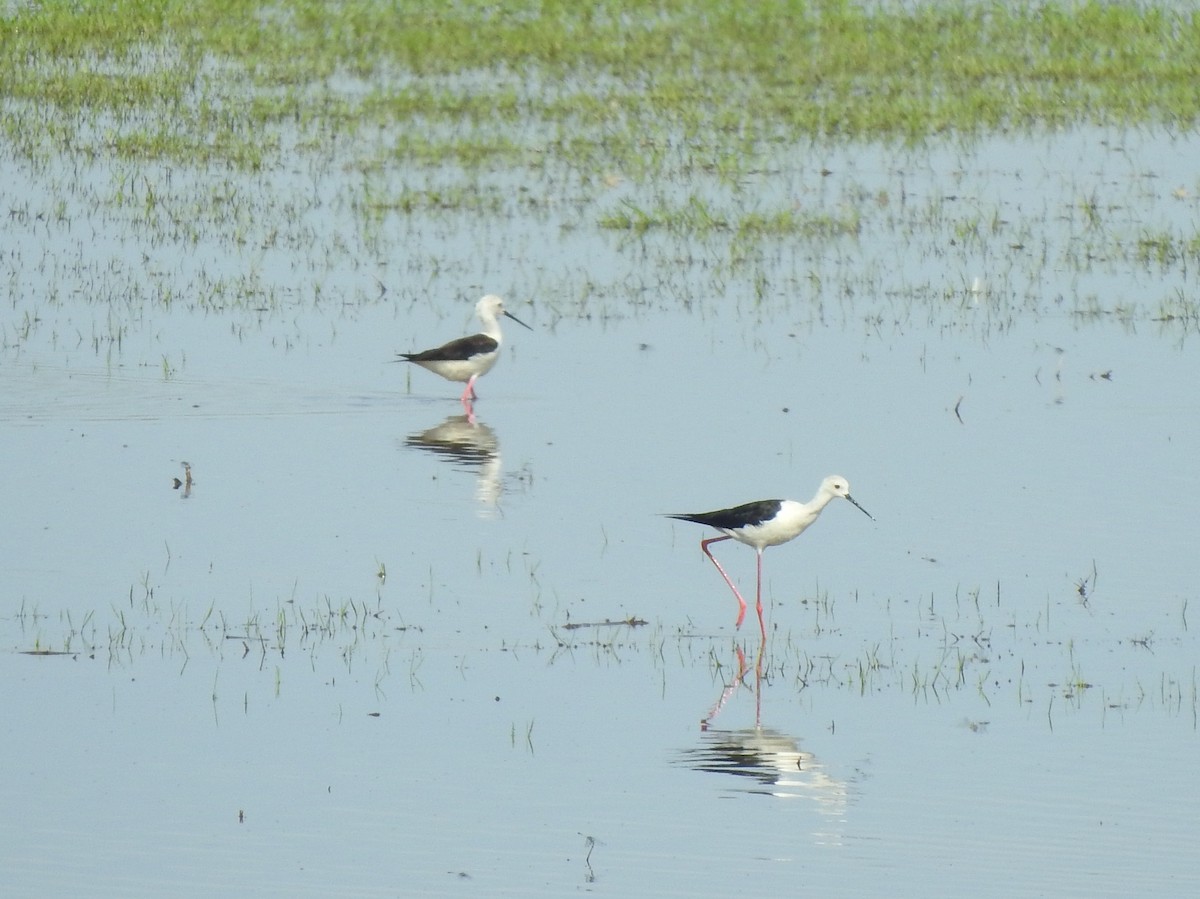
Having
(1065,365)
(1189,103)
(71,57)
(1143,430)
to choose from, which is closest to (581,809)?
(1143,430)

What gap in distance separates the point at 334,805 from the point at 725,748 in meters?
1.47

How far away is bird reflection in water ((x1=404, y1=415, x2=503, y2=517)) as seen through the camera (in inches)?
490

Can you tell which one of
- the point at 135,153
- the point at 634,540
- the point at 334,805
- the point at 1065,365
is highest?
the point at 135,153

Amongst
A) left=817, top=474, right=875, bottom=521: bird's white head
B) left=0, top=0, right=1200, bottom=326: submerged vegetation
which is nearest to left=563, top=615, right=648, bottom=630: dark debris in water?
left=817, top=474, right=875, bottom=521: bird's white head

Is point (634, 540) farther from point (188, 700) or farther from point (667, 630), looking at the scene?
point (188, 700)

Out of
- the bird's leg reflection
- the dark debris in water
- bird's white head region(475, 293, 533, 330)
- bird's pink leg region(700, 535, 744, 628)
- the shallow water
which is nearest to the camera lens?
the shallow water

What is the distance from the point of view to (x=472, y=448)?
13656 millimetres

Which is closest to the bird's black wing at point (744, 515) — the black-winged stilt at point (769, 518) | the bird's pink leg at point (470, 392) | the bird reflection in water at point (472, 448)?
the black-winged stilt at point (769, 518)

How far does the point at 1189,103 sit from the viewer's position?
26453 millimetres

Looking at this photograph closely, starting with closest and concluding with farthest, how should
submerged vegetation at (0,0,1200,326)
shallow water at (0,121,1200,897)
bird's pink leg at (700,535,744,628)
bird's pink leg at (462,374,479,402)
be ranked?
1. shallow water at (0,121,1200,897)
2. bird's pink leg at (700,535,744,628)
3. bird's pink leg at (462,374,479,402)
4. submerged vegetation at (0,0,1200,326)

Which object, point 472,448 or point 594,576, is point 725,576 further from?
point 472,448

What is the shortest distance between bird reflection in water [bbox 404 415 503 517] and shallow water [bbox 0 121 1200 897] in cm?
5

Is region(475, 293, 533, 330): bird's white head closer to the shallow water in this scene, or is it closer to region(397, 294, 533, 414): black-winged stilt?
region(397, 294, 533, 414): black-winged stilt

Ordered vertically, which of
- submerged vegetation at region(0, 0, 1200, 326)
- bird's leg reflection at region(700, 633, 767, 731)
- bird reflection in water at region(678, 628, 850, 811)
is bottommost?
bird reflection in water at region(678, 628, 850, 811)
